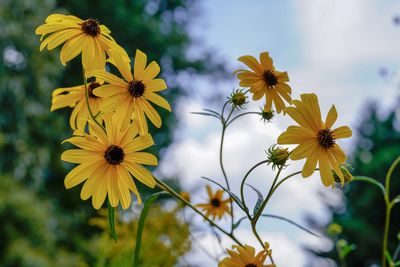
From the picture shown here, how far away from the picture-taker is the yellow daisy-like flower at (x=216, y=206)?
32.9 inches

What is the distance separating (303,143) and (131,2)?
9.14 metres

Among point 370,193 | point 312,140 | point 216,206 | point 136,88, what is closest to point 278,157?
point 312,140

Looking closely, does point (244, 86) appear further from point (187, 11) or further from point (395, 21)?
point (187, 11)

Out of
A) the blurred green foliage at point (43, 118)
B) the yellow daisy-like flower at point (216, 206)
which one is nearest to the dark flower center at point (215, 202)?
the yellow daisy-like flower at point (216, 206)

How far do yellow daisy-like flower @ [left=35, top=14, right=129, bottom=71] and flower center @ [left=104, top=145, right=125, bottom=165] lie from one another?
79 millimetres

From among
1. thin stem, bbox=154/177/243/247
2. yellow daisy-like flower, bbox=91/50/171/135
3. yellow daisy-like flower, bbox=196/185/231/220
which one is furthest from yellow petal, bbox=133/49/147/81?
yellow daisy-like flower, bbox=196/185/231/220

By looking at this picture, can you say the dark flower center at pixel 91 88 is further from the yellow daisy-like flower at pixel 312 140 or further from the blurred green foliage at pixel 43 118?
the blurred green foliage at pixel 43 118

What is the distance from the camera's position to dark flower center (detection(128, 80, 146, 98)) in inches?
21.0

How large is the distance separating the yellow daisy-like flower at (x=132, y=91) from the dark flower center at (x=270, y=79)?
11 cm

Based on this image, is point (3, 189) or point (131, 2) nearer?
point (3, 189)

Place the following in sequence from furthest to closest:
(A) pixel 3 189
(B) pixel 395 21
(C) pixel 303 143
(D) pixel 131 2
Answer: (D) pixel 131 2 → (A) pixel 3 189 → (B) pixel 395 21 → (C) pixel 303 143

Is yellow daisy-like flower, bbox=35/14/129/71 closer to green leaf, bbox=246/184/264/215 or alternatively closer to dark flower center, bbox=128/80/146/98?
dark flower center, bbox=128/80/146/98

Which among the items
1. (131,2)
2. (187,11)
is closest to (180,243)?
(131,2)

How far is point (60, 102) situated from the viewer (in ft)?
2.03
